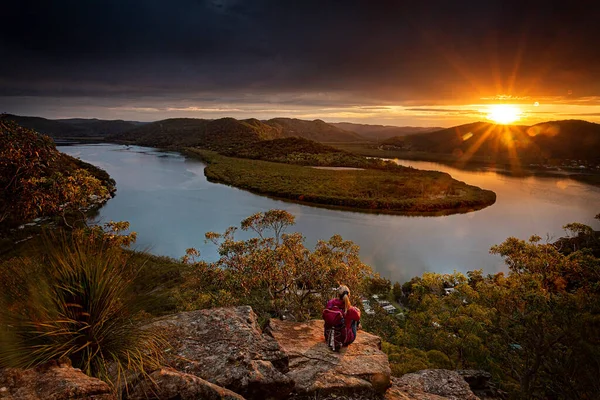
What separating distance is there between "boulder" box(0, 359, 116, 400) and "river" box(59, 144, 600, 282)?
26.0 meters

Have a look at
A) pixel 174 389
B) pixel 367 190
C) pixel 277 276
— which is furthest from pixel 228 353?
pixel 367 190

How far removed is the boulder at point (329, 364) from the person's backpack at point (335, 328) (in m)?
0.15

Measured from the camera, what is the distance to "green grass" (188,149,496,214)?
190 feet

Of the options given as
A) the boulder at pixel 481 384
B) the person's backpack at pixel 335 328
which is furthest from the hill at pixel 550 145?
the person's backpack at pixel 335 328

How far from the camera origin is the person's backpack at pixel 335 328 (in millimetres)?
7243

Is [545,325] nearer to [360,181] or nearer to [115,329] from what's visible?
[115,329]

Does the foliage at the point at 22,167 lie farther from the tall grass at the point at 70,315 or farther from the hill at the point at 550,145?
the hill at the point at 550,145

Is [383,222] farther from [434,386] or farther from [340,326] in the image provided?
[340,326]

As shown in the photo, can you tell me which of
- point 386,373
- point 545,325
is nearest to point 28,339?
point 386,373

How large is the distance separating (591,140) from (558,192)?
13284 cm

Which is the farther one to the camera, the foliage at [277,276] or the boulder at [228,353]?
the foliage at [277,276]

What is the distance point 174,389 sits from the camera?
13.0 ft

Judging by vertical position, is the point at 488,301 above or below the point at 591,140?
below

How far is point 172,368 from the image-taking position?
446 cm
